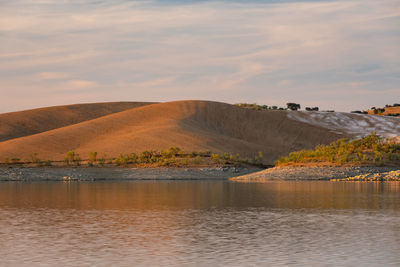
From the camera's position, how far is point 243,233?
22359 mm

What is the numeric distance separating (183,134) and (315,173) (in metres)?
64.1

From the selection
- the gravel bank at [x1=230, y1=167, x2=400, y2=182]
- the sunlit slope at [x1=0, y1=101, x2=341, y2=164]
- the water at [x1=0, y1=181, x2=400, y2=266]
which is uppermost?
the sunlit slope at [x1=0, y1=101, x2=341, y2=164]

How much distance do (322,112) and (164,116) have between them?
44.1 meters

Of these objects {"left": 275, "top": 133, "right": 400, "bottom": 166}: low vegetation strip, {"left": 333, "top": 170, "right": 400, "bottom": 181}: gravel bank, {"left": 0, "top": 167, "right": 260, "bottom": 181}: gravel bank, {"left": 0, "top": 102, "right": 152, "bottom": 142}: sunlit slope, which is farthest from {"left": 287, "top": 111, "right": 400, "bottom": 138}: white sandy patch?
{"left": 333, "top": 170, "right": 400, "bottom": 181}: gravel bank

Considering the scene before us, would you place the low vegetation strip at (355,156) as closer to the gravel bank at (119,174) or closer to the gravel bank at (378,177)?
the gravel bank at (378,177)

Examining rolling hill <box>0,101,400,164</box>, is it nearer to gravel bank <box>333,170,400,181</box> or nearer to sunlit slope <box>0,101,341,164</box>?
sunlit slope <box>0,101,341,164</box>

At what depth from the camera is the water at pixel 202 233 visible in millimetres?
16922

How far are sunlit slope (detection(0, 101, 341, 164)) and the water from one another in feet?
292

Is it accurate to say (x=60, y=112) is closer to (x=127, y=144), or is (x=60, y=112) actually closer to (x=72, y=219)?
(x=127, y=144)

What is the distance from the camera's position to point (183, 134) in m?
136

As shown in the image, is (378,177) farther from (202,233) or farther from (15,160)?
(15,160)

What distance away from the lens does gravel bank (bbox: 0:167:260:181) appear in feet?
269

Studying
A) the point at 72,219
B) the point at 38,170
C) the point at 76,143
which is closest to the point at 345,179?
the point at 38,170

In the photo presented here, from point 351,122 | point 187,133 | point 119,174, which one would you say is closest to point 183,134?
point 187,133
